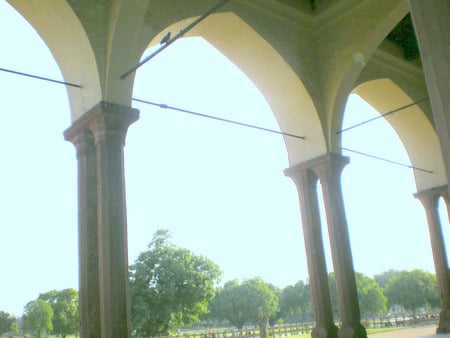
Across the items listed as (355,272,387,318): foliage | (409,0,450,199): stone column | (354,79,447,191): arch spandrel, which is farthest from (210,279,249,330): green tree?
(409,0,450,199): stone column

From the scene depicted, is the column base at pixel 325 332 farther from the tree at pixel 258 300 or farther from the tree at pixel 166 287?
the tree at pixel 258 300

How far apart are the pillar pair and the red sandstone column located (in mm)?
5317

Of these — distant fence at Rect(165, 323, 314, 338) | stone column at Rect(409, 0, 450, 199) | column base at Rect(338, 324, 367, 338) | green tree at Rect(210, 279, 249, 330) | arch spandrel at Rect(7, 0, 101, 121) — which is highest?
arch spandrel at Rect(7, 0, 101, 121)

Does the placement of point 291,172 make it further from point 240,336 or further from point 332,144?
point 240,336

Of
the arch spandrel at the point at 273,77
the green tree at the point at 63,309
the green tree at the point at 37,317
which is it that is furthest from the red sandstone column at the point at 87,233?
the green tree at the point at 63,309

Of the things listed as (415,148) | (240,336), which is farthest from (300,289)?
(415,148)

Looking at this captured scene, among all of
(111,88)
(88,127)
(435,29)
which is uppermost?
(111,88)

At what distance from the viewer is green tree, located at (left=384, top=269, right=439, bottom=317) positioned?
47094 mm

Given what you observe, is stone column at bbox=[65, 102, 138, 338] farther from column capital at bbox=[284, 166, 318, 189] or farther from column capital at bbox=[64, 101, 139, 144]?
column capital at bbox=[284, 166, 318, 189]

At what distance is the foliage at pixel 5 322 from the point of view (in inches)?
691

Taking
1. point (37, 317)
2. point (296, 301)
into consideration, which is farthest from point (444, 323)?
point (296, 301)

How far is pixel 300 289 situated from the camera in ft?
152

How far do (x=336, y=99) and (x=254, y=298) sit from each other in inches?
1162

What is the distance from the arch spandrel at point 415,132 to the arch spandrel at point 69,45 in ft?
30.1
